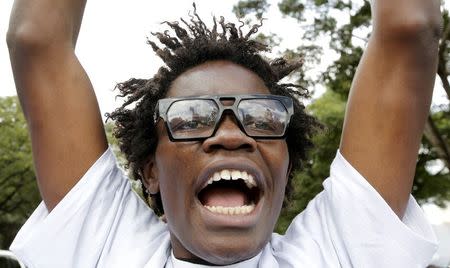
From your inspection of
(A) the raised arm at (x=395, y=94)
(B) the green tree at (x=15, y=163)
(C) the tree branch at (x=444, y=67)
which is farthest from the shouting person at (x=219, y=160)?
(B) the green tree at (x=15, y=163)

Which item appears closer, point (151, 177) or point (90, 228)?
point (90, 228)

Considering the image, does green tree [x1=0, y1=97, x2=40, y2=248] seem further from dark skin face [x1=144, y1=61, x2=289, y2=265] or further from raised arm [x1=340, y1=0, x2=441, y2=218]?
raised arm [x1=340, y1=0, x2=441, y2=218]

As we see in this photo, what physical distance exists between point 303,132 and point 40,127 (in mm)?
995

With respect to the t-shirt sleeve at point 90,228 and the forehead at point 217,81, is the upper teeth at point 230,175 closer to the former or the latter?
the forehead at point 217,81

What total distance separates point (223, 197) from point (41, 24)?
824 millimetres

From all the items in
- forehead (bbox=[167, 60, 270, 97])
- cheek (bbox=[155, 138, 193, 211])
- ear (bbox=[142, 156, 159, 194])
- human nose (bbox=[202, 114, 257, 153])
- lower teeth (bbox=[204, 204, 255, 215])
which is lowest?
ear (bbox=[142, 156, 159, 194])

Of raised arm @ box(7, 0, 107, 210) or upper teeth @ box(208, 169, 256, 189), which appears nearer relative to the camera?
upper teeth @ box(208, 169, 256, 189)

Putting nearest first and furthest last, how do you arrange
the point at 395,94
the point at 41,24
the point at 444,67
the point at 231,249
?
the point at 231,249, the point at 395,94, the point at 41,24, the point at 444,67

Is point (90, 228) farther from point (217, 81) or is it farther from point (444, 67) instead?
point (444, 67)

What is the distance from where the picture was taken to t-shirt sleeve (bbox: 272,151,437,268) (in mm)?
2260

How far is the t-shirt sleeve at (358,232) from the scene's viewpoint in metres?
2.26

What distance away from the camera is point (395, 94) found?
89.5 inches

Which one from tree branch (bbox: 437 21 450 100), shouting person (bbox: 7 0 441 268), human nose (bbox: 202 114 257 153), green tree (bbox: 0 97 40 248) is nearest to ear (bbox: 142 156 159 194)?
shouting person (bbox: 7 0 441 268)

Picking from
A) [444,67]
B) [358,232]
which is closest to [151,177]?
[358,232]
